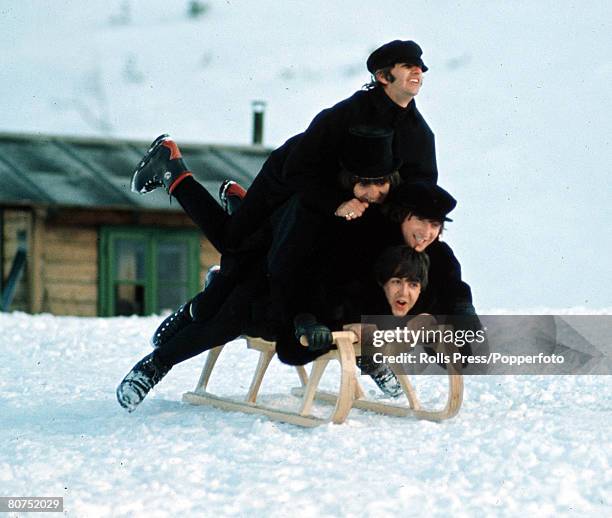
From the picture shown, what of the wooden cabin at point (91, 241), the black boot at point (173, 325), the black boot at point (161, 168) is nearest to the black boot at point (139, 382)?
the black boot at point (173, 325)

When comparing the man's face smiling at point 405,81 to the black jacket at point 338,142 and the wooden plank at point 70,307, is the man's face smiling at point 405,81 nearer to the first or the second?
the black jacket at point 338,142

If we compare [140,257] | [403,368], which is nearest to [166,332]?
[403,368]

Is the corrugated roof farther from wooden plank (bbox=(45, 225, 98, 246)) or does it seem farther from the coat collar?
the coat collar

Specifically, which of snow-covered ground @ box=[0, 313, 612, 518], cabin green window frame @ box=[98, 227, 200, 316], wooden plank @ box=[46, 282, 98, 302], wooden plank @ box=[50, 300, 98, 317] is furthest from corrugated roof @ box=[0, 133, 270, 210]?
snow-covered ground @ box=[0, 313, 612, 518]

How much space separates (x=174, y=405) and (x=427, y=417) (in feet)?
4.30

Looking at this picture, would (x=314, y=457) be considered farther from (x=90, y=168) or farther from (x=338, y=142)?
(x=90, y=168)

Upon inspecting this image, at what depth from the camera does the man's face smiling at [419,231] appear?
4229 millimetres

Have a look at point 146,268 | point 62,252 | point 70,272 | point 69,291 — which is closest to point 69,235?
point 62,252

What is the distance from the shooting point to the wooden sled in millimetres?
4219

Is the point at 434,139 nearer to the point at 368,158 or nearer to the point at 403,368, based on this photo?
the point at 368,158

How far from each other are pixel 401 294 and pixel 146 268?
8.33 meters

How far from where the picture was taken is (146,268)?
12.3 meters

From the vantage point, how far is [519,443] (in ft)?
12.4

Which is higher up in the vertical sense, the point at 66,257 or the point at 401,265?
the point at 66,257
